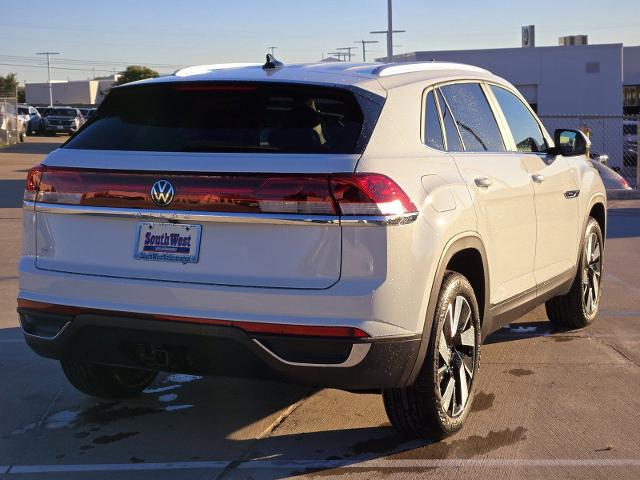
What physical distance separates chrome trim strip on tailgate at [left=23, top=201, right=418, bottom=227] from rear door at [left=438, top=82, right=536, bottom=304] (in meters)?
0.94

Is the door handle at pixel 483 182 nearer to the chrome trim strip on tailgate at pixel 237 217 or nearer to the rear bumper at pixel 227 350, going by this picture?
the chrome trim strip on tailgate at pixel 237 217

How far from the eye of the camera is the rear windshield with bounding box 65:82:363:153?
4176mm

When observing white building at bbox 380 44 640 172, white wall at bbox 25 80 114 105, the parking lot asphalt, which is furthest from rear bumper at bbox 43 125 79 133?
white wall at bbox 25 80 114 105

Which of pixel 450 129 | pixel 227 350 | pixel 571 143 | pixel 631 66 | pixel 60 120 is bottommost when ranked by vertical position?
pixel 227 350

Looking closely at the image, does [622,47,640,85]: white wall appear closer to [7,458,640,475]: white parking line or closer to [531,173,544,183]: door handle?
[531,173,544,183]: door handle

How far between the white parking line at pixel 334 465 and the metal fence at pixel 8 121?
118 ft

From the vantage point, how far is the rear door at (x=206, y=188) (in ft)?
13.0

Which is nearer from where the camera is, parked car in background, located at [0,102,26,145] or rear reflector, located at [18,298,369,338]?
rear reflector, located at [18,298,369,338]

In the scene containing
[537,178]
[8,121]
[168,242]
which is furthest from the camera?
[8,121]

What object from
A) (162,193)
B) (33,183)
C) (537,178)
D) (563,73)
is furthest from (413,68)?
(563,73)

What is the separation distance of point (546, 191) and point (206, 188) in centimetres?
265

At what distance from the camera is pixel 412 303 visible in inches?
163

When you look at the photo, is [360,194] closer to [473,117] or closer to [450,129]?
[450,129]

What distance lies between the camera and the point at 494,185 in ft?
16.9
